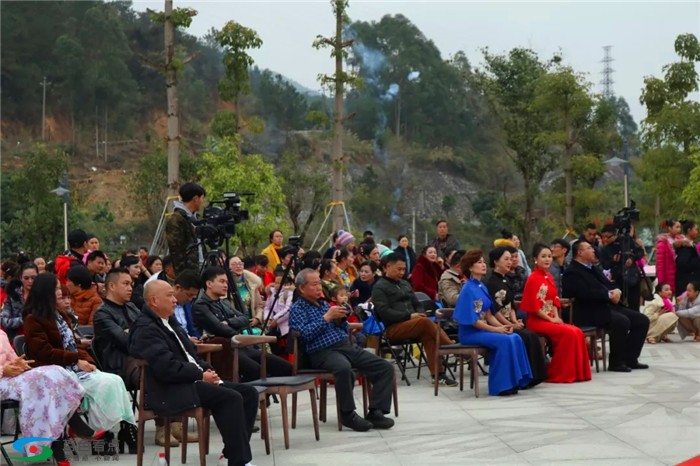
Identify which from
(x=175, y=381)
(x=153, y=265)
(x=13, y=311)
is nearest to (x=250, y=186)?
(x=153, y=265)

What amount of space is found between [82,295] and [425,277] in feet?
14.4

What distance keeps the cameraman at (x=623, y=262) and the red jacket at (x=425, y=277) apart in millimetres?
1994

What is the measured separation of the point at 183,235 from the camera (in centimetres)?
845

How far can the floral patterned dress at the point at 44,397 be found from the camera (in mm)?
6504

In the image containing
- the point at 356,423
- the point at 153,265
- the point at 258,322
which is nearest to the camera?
the point at 356,423

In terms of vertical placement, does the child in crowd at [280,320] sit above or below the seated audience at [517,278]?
below

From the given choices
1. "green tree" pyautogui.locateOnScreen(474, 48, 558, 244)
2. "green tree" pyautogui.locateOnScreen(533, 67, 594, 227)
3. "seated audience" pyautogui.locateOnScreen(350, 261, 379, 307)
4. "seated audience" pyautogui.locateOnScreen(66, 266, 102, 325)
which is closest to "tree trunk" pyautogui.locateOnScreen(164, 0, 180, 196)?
"seated audience" pyautogui.locateOnScreen(350, 261, 379, 307)

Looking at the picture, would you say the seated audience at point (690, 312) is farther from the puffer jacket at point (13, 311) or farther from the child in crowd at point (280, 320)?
the puffer jacket at point (13, 311)

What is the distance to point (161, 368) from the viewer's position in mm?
6250

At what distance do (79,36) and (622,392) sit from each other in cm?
5575

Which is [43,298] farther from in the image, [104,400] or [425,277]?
[425,277]

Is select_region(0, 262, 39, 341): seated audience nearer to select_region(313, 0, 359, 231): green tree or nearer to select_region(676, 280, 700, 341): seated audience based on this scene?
select_region(676, 280, 700, 341): seated audience

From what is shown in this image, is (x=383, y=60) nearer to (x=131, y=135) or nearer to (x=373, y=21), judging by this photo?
(x=373, y=21)

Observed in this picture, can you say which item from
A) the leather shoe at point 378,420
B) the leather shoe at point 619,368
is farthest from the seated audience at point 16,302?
the leather shoe at point 619,368
